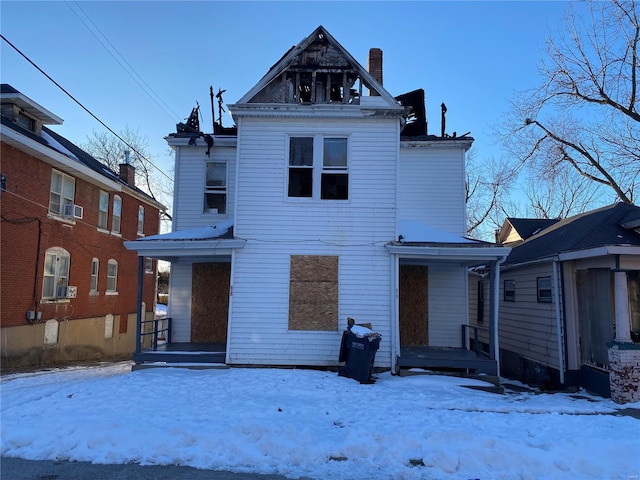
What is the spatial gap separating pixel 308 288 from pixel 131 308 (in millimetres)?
16780

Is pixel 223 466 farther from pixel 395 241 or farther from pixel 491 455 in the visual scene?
pixel 395 241

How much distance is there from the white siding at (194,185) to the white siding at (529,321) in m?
9.14

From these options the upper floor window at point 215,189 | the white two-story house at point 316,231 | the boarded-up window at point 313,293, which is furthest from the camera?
the upper floor window at point 215,189

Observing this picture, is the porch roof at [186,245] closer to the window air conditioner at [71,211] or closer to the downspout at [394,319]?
the downspout at [394,319]

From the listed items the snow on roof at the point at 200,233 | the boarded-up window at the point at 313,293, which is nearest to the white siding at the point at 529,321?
the boarded-up window at the point at 313,293

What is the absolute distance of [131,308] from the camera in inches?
939

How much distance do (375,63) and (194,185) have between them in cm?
672

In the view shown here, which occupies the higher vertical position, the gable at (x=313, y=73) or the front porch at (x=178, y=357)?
the gable at (x=313, y=73)

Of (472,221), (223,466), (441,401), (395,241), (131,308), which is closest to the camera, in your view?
(223,466)

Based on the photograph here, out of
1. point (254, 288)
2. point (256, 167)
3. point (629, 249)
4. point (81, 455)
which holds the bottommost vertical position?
point (81, 455)

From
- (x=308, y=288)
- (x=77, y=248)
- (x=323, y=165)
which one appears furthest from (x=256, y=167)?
(x=77, y=248)

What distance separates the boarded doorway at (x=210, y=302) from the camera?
12.5 m

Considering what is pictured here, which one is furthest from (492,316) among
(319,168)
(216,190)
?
(216,190)

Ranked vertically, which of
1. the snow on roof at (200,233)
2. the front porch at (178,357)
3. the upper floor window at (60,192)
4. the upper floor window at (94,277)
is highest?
the upper floor window at (60,192)
